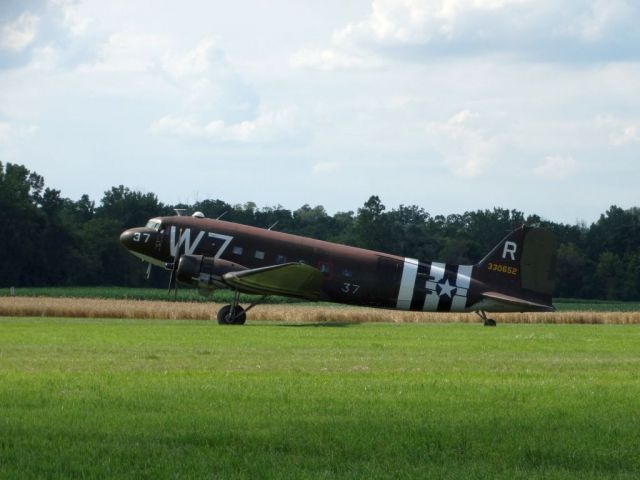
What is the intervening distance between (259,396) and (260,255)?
2560cm

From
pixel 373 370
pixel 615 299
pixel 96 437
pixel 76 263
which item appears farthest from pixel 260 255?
pixel 615 299

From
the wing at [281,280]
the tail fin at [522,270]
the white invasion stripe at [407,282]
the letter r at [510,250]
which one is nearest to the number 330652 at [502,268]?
the tail fin at [522,270]

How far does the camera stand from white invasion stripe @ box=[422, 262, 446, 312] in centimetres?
4147

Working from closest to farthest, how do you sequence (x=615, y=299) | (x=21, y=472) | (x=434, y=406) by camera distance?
(x=21, y=472)
(x=434, y=406)
(x=615, y=299)

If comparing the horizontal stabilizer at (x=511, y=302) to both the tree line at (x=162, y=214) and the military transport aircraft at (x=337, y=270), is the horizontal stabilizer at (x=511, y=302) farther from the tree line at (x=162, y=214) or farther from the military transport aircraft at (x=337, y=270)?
the tree line at (x=162, y=214)

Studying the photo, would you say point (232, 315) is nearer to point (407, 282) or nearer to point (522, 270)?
point (407, 282)

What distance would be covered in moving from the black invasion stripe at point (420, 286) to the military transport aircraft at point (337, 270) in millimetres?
36

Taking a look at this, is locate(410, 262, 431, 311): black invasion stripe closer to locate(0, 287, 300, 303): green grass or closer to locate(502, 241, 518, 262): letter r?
locate(502, 241, 518, 262): letter r

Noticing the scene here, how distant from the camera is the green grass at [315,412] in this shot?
10508 mm

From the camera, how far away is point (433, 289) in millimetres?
41500

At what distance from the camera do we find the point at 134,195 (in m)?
120

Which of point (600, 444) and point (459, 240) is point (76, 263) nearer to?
point (459, 240)

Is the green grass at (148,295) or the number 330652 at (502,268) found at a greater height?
the number 330652 at (502,268)

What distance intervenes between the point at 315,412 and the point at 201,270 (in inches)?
1023
